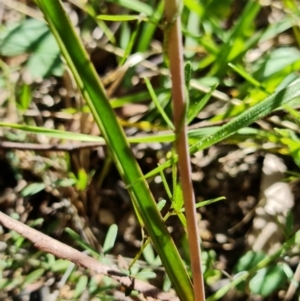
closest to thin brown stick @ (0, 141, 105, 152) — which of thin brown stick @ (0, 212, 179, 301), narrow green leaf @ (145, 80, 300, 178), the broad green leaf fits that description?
the broad green leaf

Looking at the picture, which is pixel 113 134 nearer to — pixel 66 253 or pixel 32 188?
pixel 66 253

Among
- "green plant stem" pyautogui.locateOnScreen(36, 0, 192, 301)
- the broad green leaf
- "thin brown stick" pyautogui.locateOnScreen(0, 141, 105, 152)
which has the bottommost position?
the broad green leaf

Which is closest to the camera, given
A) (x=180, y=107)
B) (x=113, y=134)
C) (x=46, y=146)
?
(x=180, y=107)

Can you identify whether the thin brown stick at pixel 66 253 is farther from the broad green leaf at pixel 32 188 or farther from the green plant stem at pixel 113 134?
the broad green leaf at pixel 32 188

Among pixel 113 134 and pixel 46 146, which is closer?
pixel 113 134

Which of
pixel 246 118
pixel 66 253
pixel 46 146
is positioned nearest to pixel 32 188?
pixel 46 146

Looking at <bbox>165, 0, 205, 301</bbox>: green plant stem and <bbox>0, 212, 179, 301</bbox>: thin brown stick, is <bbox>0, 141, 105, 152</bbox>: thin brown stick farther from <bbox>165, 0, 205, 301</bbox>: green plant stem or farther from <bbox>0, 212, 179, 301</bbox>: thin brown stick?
<bbox>165, 0, 205, 301</bbox>: green plant stem

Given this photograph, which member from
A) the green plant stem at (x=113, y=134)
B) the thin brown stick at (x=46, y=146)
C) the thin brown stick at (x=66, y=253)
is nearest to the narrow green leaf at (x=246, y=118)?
the green plant stem at (x=113, y=134)
